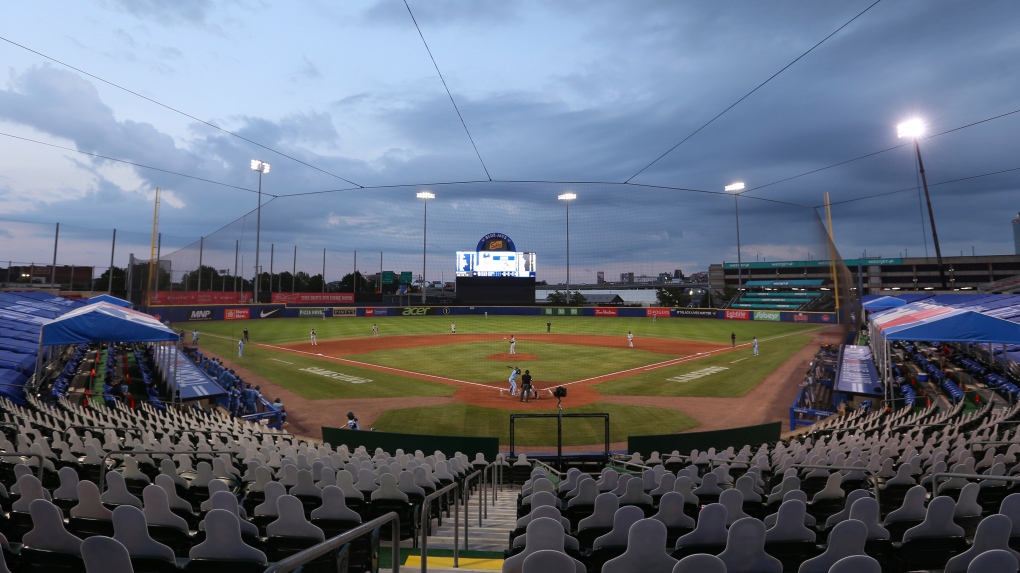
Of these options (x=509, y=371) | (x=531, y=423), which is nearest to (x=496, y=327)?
(x=509, y=371)

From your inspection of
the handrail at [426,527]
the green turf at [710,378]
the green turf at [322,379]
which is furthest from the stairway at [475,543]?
the green turf at [710,378]

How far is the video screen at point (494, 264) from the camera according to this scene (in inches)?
2269

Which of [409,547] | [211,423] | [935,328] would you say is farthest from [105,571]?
[935,328]

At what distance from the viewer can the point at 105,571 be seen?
2.39 meters

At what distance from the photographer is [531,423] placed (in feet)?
57.7

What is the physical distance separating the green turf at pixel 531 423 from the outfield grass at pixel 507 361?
6.08 meters

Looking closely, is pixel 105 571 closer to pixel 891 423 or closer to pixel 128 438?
pixel 128 438

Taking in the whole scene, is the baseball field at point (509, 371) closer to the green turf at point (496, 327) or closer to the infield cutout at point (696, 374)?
the infield cutout at point (696, 374)

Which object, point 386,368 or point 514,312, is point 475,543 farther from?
point 514,312

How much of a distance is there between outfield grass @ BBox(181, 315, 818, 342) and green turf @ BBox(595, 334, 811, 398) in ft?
26.8

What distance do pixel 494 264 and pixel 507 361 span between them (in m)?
29.2

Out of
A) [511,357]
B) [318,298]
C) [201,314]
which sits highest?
[318,298]

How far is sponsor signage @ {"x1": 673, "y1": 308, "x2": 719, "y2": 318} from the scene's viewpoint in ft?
190

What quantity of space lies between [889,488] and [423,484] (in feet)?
20.1
